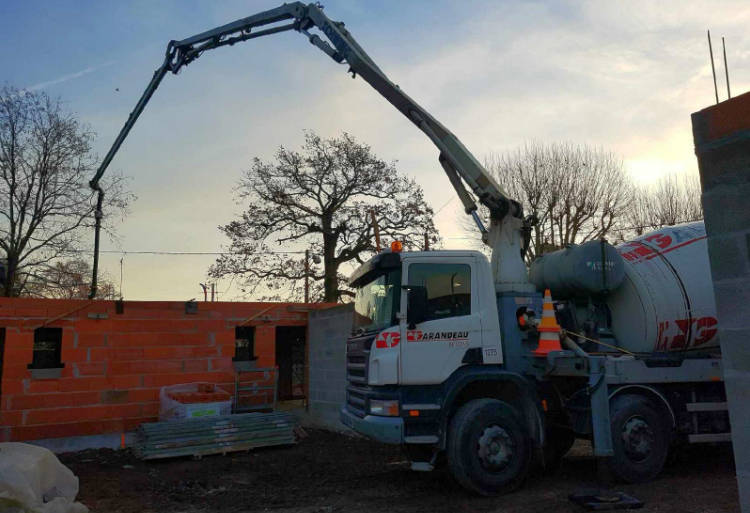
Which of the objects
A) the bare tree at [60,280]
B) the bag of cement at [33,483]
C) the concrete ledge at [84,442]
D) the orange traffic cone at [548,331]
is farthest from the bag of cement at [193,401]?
the bare tree at [60,280]

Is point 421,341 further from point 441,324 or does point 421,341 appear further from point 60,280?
point 60,280

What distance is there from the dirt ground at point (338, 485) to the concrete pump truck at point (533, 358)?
0.44 m

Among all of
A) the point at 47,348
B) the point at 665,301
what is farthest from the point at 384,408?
the point at 47,348

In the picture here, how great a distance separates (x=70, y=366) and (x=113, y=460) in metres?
2.34

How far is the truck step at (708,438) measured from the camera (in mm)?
7815

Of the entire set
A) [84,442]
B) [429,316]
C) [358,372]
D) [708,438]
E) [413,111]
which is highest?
[413,111]

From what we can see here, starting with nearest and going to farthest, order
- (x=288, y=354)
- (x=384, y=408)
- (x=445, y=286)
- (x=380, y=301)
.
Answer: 1. (x=384, y=408)
2. (x=445, y=286)
3. (x=380, y=301)
4. (x=288, y=354)

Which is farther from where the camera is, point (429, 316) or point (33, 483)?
point (429, 316)

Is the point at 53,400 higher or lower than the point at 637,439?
higher

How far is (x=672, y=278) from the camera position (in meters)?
8.15

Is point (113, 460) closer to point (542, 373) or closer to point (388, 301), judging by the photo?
point (388, 301)

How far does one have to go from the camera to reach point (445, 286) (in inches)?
294

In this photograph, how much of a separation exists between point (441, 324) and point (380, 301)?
2.79ft

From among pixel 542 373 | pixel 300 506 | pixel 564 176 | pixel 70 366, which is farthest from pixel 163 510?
pixel 564 176
